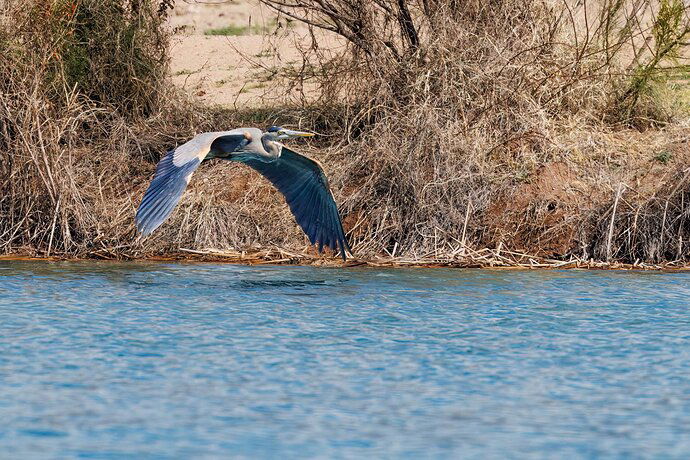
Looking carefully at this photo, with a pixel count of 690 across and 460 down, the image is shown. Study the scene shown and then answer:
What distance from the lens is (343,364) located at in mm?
6199

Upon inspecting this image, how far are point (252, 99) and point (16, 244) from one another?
4150 millimetres

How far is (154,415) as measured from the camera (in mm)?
5234

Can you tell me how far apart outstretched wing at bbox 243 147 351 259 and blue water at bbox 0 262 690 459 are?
33cm

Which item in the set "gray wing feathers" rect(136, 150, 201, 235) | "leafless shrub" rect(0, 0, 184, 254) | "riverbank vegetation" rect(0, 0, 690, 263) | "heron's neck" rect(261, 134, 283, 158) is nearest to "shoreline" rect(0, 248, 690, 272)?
"riverbank vegetation" rect(0, 0, 690, 263)

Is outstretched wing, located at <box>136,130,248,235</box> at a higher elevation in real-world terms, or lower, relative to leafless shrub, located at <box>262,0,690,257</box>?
lower

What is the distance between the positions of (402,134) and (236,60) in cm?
585

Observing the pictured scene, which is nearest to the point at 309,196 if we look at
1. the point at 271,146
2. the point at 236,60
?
the point at 271,146

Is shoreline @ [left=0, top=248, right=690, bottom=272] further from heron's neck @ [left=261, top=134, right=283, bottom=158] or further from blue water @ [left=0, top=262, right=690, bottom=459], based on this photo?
heron's neck @ [left=261, top=134, right=283, bottom=158]

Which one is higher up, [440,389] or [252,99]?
[252,99]

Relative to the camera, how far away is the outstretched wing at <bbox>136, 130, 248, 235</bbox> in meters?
7.61

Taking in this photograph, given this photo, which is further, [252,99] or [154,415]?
[252,99]

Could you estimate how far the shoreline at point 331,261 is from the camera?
9.32m

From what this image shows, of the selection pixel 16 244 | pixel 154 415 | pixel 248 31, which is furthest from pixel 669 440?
pixel 248 31

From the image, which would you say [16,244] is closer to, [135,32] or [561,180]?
[135,32]
